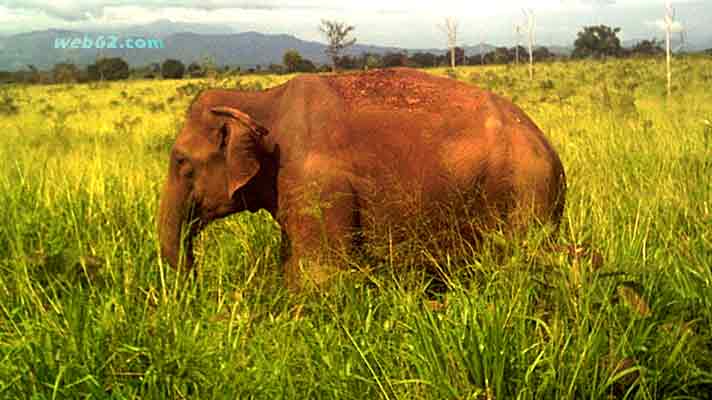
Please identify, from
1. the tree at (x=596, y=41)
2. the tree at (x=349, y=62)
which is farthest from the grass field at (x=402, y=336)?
the tree at (x=596, y=41)

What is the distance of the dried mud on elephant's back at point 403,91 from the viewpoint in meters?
4.02

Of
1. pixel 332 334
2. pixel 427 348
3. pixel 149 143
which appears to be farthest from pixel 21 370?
pixel 149 143

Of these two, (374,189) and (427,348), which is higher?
(374,189)

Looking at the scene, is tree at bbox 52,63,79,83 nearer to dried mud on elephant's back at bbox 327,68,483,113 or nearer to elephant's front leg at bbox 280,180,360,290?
dried mud on elephant's back at bbox 327,68,483,113

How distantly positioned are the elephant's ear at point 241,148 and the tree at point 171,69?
52.4m

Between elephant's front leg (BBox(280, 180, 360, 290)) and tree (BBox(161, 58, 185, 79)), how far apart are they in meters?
52.7

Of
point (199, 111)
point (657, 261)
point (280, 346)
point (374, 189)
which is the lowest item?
point (280, 346)

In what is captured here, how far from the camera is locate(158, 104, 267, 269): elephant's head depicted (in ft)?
12.8

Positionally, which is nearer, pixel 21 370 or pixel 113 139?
pixel 21 370

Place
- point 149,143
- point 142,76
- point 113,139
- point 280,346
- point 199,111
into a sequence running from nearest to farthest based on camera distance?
point 280,346 → point 199,111 → point 149,143 → point 113,139 → point 142,76

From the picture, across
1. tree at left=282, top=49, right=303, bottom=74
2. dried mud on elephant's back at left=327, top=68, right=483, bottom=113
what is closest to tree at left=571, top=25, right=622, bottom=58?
tree at left=282, top=49, right=303, bottom=74

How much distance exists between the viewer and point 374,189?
384 cm

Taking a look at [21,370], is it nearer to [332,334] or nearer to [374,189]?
[332,334]

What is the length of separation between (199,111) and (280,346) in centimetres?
178
